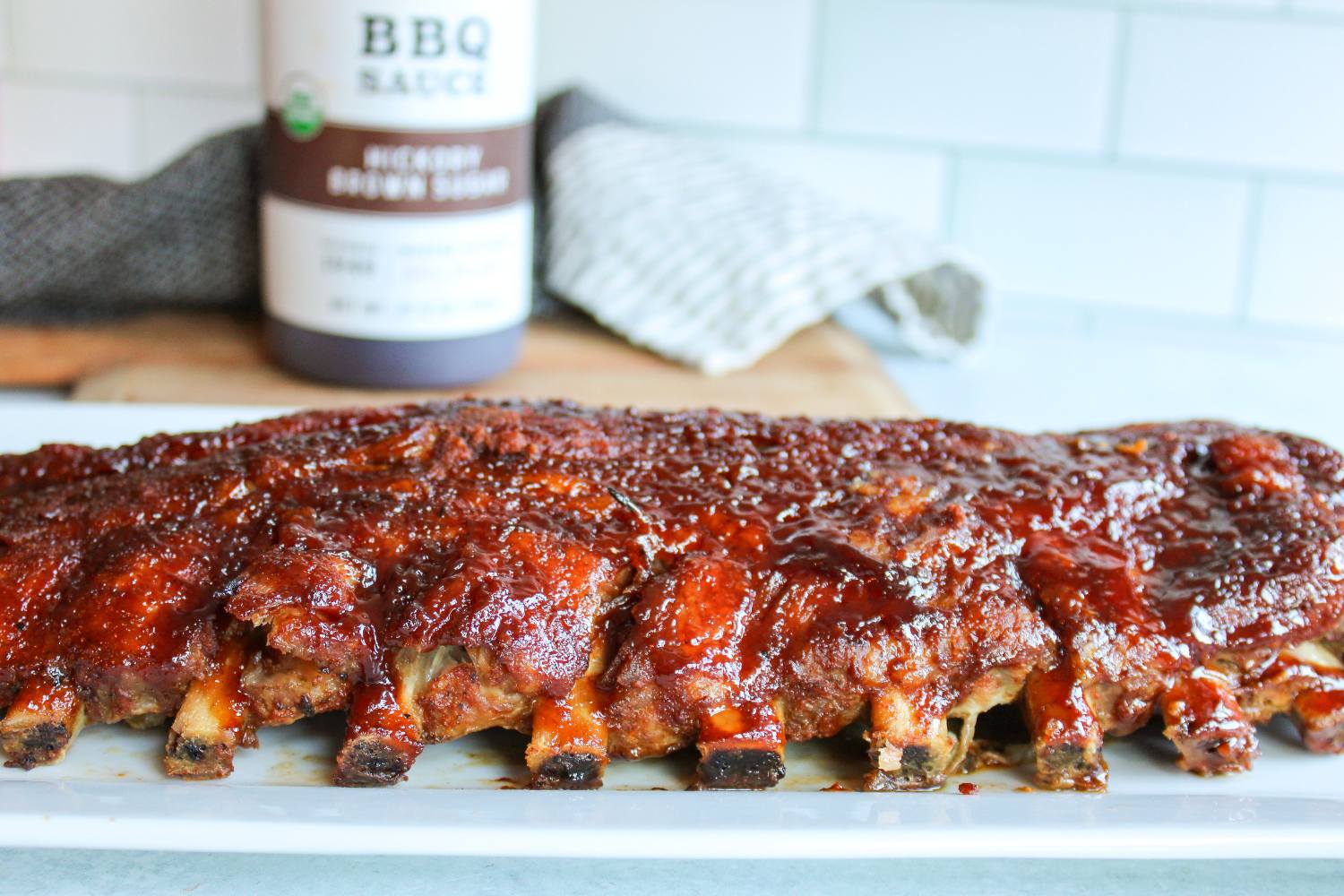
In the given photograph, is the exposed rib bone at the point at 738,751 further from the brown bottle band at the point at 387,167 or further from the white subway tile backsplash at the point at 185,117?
the white subway tile backsplash at the point at 185,117

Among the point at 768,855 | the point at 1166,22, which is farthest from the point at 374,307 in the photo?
the point at 1166,22

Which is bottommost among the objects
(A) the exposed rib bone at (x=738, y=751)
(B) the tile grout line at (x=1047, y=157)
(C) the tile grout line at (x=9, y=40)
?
(A) the exposed rib bone at (x=738, y=751)

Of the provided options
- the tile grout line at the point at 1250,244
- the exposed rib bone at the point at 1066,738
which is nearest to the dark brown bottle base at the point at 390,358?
the exposed rib bone at the point at 1066,738

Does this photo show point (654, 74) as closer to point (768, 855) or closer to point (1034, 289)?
point (1034, 289)

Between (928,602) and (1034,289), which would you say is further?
(1034,289)

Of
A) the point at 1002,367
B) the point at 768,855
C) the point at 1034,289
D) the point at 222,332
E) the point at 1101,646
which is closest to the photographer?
the point at 768,855

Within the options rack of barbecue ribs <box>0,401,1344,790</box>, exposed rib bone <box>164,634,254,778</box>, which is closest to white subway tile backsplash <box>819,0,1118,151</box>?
rack of barbecue ribs <box>0,401,1344,790</box>

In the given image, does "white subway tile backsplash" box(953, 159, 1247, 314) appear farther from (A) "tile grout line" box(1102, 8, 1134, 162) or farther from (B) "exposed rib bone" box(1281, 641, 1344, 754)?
(B) "exposed rib bone" box(1281, 641, 1344, 754)
